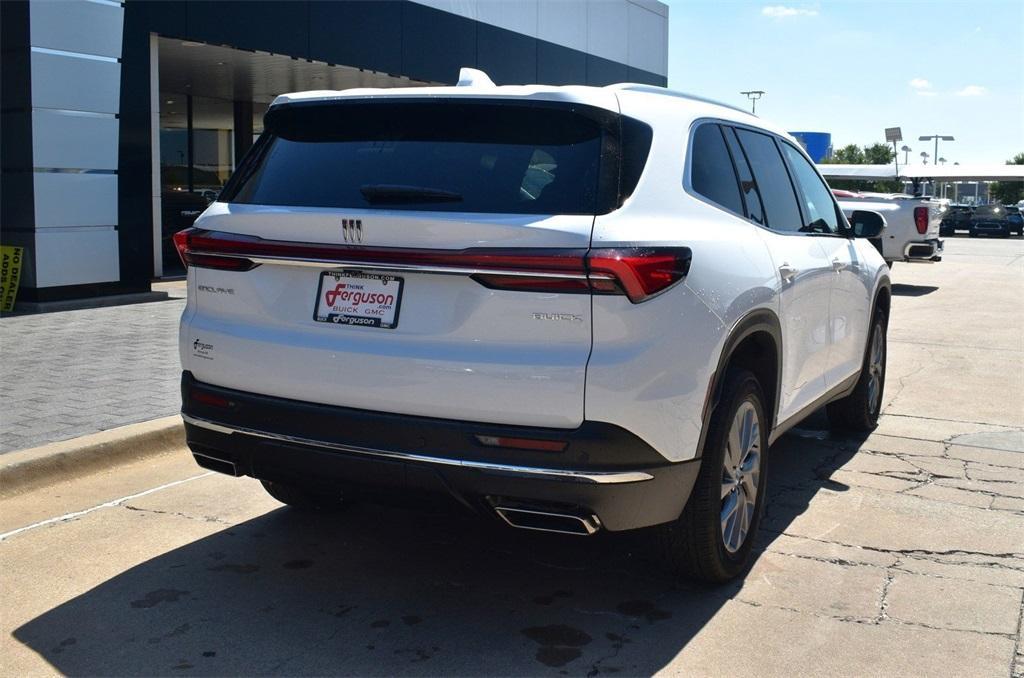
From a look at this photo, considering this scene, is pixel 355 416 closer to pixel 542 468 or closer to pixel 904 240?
pixel 542 468

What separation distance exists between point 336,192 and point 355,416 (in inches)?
31.4

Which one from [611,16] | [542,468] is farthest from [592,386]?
[611,16]

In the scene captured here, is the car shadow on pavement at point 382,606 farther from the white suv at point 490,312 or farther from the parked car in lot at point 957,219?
the parked car in lot at point 957,219

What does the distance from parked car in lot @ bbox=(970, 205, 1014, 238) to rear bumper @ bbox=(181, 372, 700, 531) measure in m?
47.3

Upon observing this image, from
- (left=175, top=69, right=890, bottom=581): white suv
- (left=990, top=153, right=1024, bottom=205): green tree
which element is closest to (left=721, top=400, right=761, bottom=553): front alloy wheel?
(left=175, top=69, right=890, bottom=581): white suv

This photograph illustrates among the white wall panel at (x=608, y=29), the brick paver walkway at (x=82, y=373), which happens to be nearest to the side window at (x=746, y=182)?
the brick paver walkway at (x=82, y=373)

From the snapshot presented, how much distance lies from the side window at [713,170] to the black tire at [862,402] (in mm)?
2492

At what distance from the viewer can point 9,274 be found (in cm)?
1257

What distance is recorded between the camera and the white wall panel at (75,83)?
1270 cm

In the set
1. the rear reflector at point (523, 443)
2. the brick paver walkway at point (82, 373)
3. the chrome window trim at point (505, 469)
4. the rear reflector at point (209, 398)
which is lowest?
the brick paver walkway at point (82, 373)

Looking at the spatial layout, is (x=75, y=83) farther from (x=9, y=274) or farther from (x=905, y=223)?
(x=905, y=223)

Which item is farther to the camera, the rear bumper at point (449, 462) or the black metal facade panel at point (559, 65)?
the black metal facade panel at point (559, 65)

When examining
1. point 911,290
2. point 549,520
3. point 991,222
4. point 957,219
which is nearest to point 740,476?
point 549,520

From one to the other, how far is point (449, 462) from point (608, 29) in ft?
80.5
